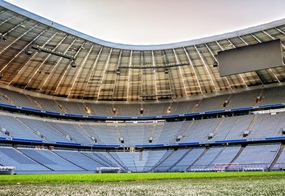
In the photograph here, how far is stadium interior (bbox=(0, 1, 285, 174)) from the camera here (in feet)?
138

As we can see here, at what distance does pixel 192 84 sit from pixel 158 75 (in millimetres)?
7016

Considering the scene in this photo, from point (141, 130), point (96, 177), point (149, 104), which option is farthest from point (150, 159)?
point (96, 177)

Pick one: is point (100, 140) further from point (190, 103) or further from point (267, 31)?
point (267, 31)

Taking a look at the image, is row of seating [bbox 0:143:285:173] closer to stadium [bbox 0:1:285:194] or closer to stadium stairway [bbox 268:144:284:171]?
stadium stairway [bbox 268:144:284:171]

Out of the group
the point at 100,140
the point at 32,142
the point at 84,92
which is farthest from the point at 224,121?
the point at 32,142

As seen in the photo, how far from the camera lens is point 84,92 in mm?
63219

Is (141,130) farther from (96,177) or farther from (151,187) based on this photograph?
(151,187)

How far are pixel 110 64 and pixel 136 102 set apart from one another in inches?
619

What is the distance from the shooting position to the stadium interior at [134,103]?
4200cm

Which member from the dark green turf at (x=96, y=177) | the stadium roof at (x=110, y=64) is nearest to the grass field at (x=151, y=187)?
the dark green turf at (x=96, y=177)

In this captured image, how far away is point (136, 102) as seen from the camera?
67.4m

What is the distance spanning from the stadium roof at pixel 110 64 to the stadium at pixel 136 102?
0.52 feet

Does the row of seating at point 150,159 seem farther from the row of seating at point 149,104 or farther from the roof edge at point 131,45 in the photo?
the roof edge at point 131,45

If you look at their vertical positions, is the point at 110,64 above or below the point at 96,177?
above
